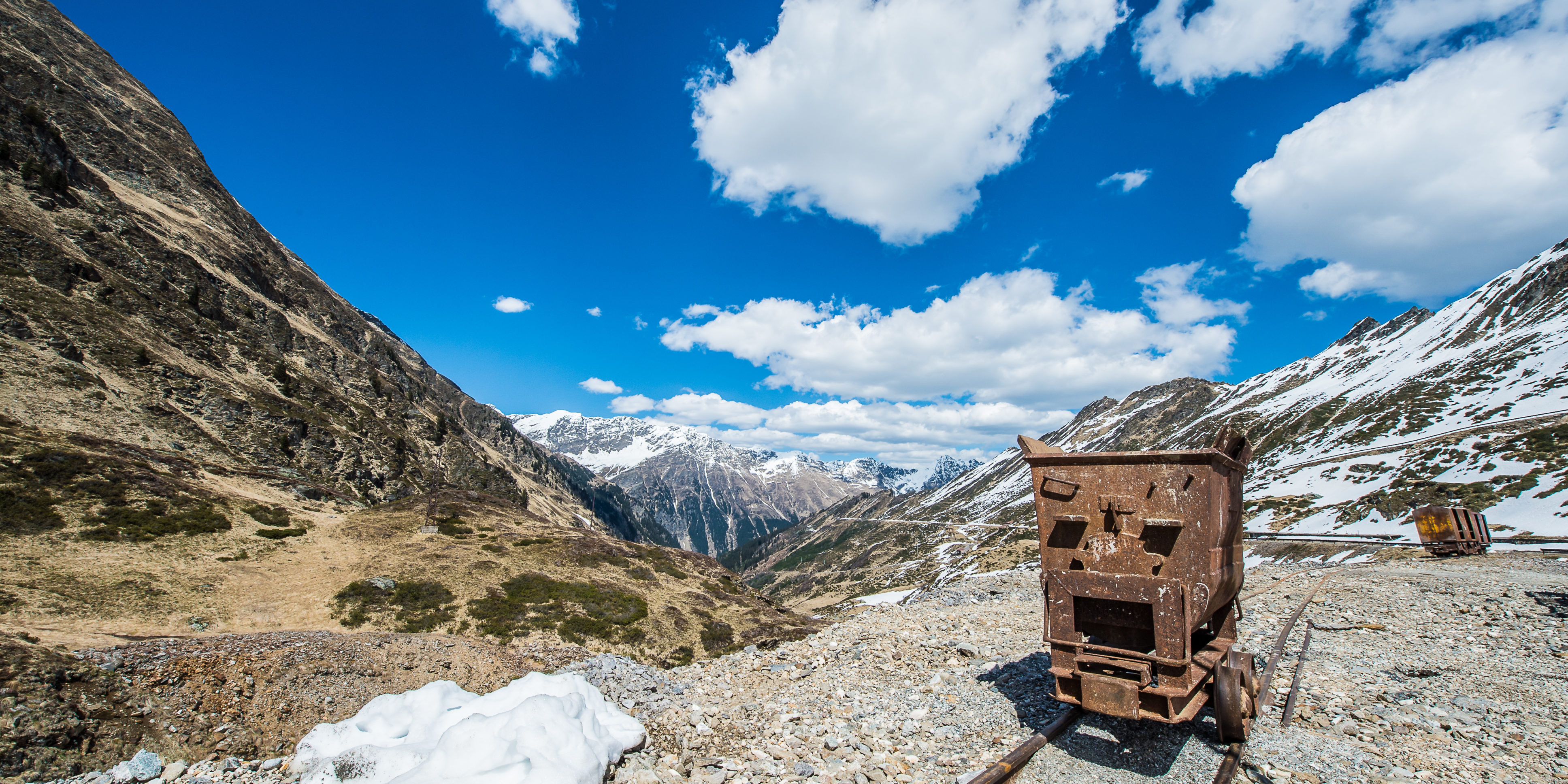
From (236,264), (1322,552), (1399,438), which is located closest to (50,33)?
(236,264)

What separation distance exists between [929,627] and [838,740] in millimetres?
7981

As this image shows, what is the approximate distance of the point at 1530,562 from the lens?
2338 centimetres

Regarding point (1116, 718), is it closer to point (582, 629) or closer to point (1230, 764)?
point (1230, 764)

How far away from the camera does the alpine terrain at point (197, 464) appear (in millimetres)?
23375

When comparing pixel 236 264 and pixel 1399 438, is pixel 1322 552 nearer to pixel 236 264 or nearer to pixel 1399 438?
pixel 1399 438

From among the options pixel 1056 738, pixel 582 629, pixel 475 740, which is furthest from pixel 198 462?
pixel 1056 738

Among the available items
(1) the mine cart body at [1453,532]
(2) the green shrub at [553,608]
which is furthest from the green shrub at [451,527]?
(1) the mine cart body at [1453,532]

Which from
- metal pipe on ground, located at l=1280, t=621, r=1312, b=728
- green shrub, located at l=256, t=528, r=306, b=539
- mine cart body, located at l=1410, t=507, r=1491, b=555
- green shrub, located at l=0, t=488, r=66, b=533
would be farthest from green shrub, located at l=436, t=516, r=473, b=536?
mine cart body, located at l=1410, t=507, r=1491, b=555

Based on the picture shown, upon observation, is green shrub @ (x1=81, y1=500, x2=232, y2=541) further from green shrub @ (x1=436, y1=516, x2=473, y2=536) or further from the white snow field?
the white snow field

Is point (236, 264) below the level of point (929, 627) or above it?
above

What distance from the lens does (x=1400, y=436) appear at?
242ft

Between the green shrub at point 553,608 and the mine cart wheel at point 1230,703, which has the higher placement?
the mine cart wheel at point 1230,703

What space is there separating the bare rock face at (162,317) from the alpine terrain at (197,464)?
0.27 m

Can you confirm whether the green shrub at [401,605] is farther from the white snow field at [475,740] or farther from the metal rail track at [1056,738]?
the metal rail track at [1056,738]
